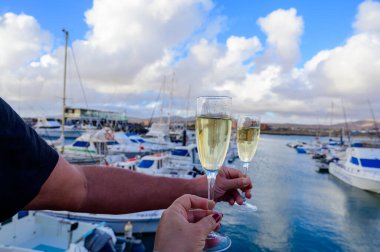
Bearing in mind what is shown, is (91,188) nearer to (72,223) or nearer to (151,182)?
(151,182)

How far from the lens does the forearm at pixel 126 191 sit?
4.39 feet

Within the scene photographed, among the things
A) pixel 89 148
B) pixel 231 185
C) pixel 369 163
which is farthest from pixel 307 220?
pixel 89 148

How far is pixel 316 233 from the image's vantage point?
509 inches

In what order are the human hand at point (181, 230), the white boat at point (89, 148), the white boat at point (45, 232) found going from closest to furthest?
the human hand at point (181, 230)
the white boat at point (45, 232)
the white boat at point (89, 148)

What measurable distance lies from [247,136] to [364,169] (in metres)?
25.3

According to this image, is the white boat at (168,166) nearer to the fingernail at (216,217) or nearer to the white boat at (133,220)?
the white boat at (133,220)

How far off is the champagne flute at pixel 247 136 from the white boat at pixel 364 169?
23982mm

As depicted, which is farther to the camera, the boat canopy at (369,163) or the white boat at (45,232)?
the boat canopy at (369,163)

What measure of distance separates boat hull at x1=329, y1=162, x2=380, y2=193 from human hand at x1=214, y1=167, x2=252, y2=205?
79.1 ft

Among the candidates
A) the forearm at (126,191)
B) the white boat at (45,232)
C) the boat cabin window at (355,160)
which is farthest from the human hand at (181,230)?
the boat cabin window at (355,160)

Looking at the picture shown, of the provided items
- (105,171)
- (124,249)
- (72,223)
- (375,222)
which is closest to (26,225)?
(72,223)

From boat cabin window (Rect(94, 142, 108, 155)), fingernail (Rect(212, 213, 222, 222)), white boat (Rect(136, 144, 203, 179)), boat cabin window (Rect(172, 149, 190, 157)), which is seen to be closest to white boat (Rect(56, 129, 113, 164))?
boat cabin window (Rect(94, 142, 108, 155))

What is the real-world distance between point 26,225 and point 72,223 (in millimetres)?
1251

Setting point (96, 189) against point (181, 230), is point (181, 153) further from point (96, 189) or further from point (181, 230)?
point (181, 230)
